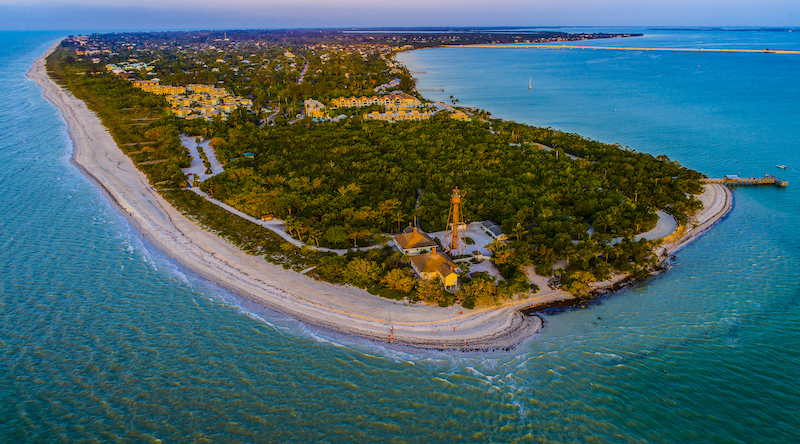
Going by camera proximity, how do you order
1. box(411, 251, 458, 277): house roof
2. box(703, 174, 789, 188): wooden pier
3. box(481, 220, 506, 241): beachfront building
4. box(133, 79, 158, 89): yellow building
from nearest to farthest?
box(411, 251, 458, 277): house roof
box(481, 220, 506, 241): beachfront building
box(703, 174, 789, 188): wooden pier
box(133, 79, 158, 89): yellow building

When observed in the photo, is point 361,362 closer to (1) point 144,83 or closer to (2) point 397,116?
(2) point 397,116

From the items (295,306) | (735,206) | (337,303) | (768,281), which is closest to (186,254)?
(295,306)

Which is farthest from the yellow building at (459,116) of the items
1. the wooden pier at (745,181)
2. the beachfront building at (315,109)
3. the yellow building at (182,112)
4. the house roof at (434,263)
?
the yellow building at (182,112)

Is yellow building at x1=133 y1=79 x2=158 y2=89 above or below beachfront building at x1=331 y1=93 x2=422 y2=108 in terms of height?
below

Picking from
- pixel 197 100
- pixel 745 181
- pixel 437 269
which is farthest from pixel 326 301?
pixel 197 100

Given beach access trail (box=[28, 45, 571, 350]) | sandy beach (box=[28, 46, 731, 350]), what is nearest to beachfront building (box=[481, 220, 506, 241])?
sandy beach (box=[28, 46, 731, 350])

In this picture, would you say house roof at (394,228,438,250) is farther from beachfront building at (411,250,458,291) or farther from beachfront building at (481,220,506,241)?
beachfront building at (481,220,506,241)

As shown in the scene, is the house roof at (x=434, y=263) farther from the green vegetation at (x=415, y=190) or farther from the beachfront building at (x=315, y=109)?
the beachfront building at (x=315, y=109)

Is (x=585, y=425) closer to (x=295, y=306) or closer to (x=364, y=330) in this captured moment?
(x=364, y=330)
